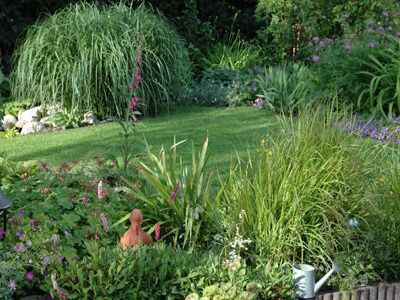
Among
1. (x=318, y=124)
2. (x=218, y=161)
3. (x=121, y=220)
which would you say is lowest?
(x=218, y=161)

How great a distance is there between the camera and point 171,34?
7941 mm

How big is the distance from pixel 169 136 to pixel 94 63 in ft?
5.11

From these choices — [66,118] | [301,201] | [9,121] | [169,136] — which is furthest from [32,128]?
[301,201]

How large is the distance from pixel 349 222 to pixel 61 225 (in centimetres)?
176

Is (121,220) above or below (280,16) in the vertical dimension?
below

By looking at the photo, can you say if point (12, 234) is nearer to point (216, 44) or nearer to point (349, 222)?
point (349, 222)

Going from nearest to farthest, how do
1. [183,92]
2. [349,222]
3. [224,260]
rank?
[224,260], [349,222], [183,92]

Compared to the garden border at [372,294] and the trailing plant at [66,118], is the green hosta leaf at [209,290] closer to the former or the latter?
the garden border at [372,294]

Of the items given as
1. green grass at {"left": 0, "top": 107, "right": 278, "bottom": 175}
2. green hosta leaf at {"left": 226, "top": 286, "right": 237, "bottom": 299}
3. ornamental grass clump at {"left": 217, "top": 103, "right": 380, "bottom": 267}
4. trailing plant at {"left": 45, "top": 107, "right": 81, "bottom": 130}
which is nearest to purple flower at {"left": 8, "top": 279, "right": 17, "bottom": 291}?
green hosta leaf at {"left": 226, "top": 286, "right": 237, "bottom": 299}

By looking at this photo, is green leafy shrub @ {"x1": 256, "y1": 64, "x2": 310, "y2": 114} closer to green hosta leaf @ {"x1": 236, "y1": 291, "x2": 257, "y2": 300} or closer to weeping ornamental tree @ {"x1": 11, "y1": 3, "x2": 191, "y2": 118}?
weeping ornamental tree @ {"x1": 11, "y1": 3, "x2": 191, "y2": 118}

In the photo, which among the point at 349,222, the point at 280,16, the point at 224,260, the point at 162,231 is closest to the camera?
the point at 224,260

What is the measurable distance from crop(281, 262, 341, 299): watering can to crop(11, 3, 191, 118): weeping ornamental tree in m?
4.45

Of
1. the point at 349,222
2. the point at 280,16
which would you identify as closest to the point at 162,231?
the point at 349,222

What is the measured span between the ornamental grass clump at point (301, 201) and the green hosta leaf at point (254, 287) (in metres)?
0.33
